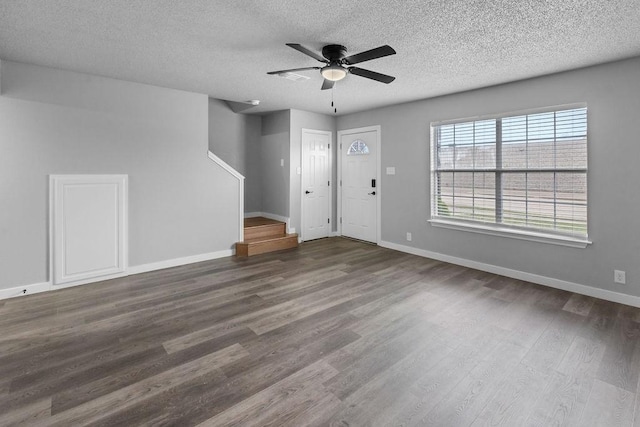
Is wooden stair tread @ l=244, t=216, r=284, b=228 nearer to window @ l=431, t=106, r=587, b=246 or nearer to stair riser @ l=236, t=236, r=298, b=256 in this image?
stair riser @ l=236, t=236, r=298, b=256

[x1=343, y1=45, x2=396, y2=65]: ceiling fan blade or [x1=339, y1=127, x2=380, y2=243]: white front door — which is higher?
[x1=343, y1=45, x2=396, y2=65]: ceiling fan blade

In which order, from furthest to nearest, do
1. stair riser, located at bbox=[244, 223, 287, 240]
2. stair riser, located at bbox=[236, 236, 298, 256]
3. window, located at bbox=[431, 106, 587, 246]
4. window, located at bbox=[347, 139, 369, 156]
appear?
window, located at bbox=[347, 139, 369, 156] < stair riser, located at bbox=[244, 223, 287, 240] < stair riser, located at bbox=[236, 236, 298, 256] < window, located at bbox=[431, 106, 587, 246]

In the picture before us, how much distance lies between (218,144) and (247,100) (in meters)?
1.42

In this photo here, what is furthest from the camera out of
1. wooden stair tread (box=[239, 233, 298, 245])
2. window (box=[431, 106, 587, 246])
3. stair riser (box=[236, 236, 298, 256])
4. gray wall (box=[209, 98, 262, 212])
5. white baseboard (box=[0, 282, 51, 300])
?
gray wall (box=[209, 98, 262, 212])

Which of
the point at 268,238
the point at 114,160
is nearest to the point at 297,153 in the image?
A: the point at 268,238

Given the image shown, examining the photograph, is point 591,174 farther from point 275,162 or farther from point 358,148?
point 275,162

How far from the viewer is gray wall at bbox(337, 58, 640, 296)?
10.9 feet

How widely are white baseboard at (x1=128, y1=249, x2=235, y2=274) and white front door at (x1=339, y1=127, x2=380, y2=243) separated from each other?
8.23 feet

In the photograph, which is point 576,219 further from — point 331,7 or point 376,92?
point 331,7

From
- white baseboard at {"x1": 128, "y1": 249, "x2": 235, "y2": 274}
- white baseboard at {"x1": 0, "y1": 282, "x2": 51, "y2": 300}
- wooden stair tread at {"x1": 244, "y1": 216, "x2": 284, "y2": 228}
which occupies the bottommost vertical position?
white baseboard at {"x1": 0, "y1": 282, "x2": 51, "y2": 300}

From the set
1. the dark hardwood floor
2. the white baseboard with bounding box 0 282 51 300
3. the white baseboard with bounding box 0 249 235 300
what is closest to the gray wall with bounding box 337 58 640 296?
the dark hardwood floor

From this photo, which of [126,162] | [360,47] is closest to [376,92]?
[360,47]

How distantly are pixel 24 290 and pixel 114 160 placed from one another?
178 centimetres

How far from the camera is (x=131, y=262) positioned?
436 centimetres
